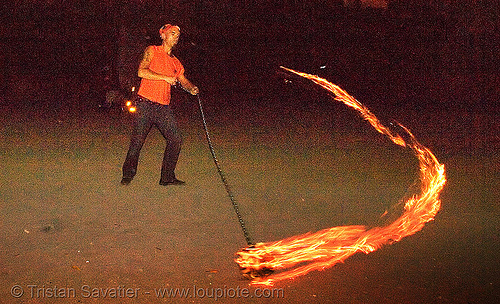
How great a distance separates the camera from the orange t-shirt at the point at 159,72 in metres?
7.54

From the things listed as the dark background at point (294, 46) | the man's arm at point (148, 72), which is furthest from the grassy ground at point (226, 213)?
the dark background at point (294, 46)

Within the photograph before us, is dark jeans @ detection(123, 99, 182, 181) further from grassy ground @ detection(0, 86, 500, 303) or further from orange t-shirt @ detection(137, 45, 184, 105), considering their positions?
grassy ground @ detection(0, 86, 500, 303)

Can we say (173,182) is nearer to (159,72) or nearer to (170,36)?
(159,72)

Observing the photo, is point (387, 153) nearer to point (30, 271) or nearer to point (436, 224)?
point (436, 224)

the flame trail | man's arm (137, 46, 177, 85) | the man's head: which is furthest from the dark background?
the flame trail

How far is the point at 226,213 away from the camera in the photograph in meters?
6.80

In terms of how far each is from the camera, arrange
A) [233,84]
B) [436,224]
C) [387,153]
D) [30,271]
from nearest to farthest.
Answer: [30,271], [436,224], [387,153], [233,84]

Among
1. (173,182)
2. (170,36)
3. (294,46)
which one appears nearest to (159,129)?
(173,182)

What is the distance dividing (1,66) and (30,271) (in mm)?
20470

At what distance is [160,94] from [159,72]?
268 millimetres

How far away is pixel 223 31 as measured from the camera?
89.2 ft

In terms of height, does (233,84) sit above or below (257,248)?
below

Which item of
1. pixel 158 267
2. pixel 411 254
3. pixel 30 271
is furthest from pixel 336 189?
pixel 30 271

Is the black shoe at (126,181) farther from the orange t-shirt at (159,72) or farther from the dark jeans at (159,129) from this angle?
the orange t-shirt at (159,72)
